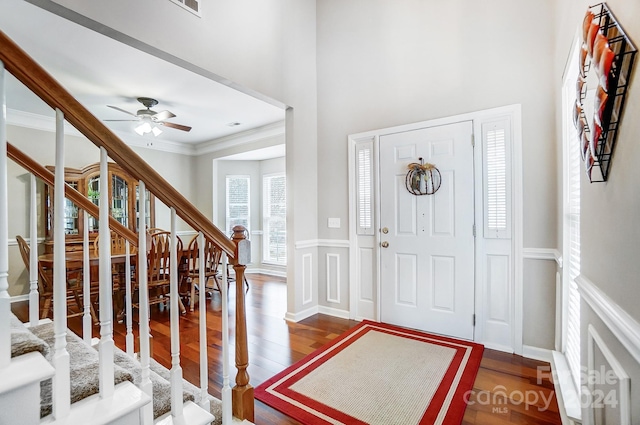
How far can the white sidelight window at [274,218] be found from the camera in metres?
6.37

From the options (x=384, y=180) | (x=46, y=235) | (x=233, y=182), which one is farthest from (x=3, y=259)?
(x=233, y=182)

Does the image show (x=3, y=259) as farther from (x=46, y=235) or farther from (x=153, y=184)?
(x=46, y=235)

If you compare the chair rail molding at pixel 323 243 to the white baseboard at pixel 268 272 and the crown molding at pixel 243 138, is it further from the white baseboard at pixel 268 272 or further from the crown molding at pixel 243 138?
the white baseboard at pixel 268 272

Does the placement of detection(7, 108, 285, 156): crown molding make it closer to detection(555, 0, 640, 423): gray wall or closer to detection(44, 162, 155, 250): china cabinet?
detection(44, 162, 155, 250): china cabinet

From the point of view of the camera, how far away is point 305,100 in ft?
11.7

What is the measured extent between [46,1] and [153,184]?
4.93 ft

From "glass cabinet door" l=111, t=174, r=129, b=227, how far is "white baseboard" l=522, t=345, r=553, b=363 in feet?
19.4

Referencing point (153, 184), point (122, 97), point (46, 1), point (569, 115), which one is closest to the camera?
point (153, 184)

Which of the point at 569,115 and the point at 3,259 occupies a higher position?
the point at 569,115

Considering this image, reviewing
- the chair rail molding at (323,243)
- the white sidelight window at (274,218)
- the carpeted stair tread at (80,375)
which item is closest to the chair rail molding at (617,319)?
the carpeted stair tread at (80,375)

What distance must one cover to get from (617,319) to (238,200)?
633cm

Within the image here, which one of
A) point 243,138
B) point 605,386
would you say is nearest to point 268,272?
point 243,138

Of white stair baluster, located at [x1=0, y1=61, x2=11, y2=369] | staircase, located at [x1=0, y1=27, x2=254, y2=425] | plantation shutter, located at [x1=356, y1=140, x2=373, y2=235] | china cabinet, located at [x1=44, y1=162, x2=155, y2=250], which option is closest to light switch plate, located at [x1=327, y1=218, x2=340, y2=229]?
plantation shutter, located at [x1=356, y1=140, x2=373, y2=235]

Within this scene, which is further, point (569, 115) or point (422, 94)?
point (422, 94)
